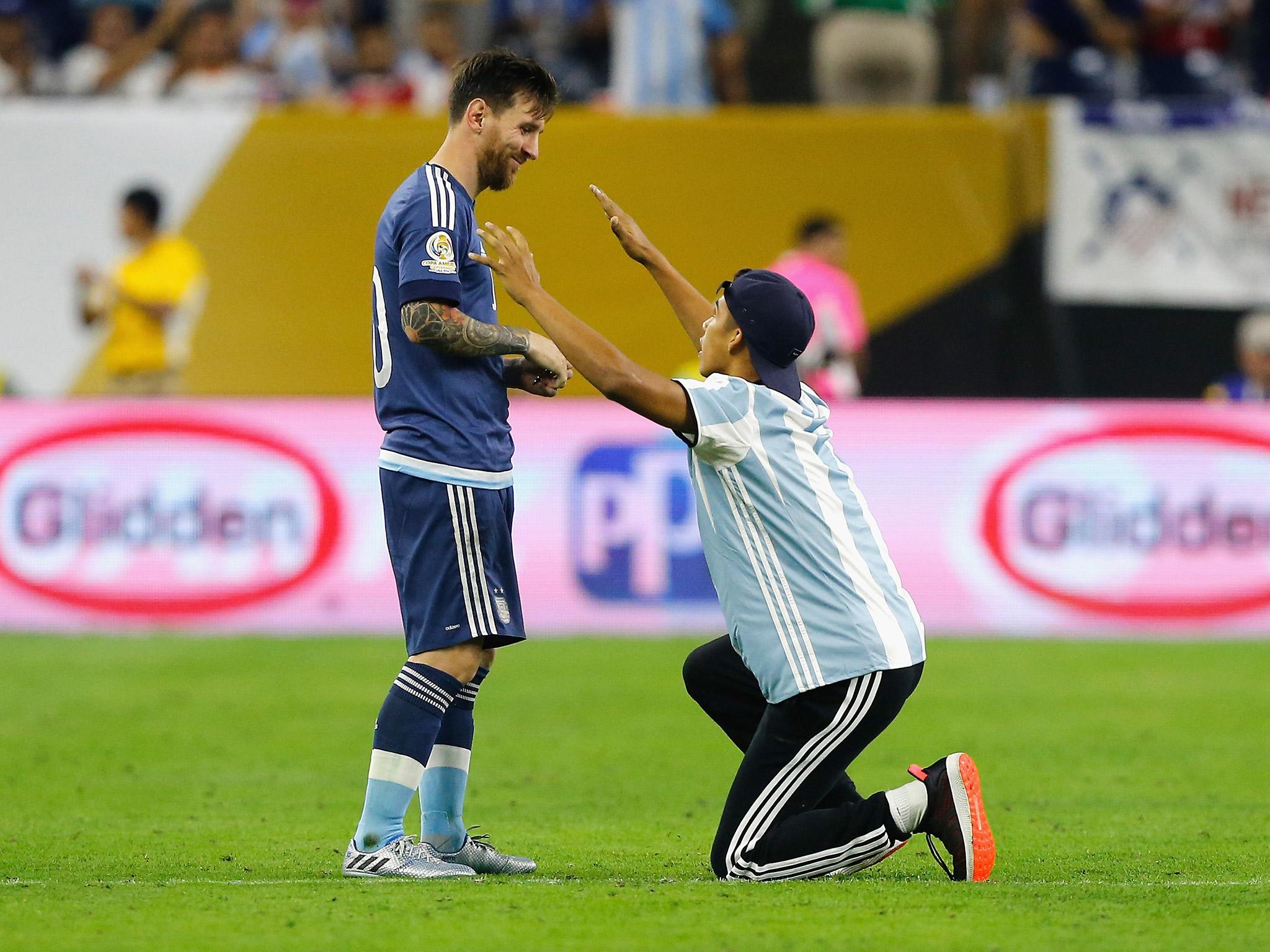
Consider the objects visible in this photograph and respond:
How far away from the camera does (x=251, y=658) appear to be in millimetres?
10336

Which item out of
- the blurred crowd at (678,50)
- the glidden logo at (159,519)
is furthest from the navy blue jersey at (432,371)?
the blurred crowd at (678,50)

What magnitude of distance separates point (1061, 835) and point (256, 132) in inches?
370

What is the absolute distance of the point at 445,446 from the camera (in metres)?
5.19

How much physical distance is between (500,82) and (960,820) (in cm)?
249

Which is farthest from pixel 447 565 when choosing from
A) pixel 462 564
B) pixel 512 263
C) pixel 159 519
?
pixel 159 519

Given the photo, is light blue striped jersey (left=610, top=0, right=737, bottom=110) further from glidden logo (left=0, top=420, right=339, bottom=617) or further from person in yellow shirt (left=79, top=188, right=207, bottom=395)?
glidden logo (left=0, top=420, right=339, bottom=617)

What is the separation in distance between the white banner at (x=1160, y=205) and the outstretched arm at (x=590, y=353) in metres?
9.30

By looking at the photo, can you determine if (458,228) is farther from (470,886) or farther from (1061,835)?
(1061,835)

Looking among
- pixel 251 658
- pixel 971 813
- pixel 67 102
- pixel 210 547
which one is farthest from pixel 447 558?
pixel 67 102

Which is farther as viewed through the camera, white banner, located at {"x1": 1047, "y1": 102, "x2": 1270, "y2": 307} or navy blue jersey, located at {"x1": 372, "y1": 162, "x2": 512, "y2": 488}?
white banner, located at {"x1": 1047, "y1": 102, "x2": 1270, "y2": 307}

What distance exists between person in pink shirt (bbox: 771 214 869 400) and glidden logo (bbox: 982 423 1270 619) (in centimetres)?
134

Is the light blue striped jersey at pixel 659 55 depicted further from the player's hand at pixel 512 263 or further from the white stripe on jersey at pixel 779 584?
the white stripe on jersey at pixel 779 584

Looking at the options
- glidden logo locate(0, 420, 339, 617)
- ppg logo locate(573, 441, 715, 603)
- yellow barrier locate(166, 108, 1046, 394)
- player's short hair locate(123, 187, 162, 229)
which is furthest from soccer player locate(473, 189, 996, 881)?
yellow barrier locate(166, 108, 1046, 394)

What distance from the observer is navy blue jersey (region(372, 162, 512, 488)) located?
5.14m
